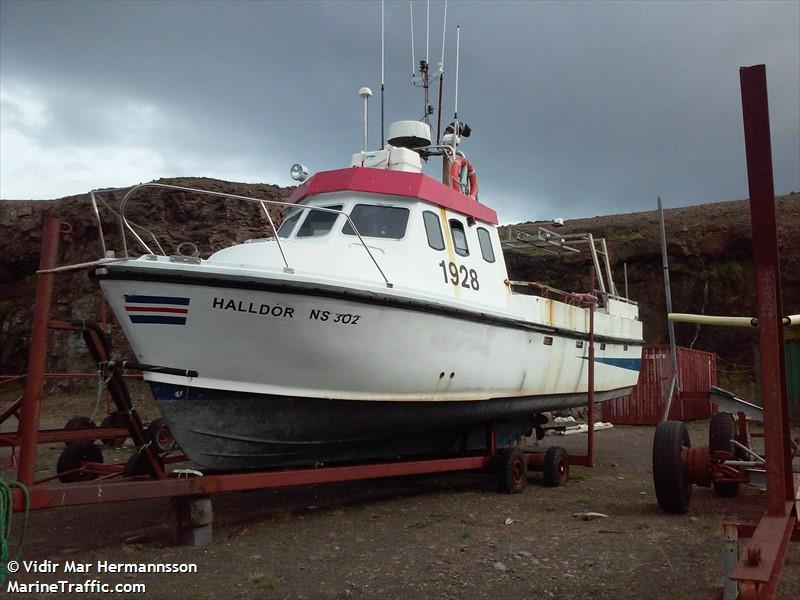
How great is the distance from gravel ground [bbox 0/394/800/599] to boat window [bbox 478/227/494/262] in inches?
105

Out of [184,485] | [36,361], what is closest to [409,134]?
[184,485]

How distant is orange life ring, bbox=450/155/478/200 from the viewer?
823cm

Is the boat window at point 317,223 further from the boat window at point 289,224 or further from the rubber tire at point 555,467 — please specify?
the rubber tire at point 555,467

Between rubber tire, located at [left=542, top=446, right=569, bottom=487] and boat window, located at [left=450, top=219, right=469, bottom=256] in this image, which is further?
rubber tire, located at [left=542, top=446, right=569, bottom=487]

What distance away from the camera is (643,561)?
15.2 feet

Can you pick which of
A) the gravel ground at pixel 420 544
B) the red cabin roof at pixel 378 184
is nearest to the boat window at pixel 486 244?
the red cabin roof at pixel 378 184

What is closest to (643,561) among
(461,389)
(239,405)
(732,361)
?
(461,389)

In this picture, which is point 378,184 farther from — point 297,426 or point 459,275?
point 297,426

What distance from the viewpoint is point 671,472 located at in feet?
19.3

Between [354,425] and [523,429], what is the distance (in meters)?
3.42

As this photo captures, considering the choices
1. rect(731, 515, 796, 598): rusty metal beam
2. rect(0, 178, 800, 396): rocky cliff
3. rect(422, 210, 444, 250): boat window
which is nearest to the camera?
rect(731, 515, 796, 598): rusty metal beam

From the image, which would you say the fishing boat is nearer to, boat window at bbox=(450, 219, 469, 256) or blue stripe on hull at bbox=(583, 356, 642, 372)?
boat window at bbox=(450, 219, 469, 256)

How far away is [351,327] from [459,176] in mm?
3562

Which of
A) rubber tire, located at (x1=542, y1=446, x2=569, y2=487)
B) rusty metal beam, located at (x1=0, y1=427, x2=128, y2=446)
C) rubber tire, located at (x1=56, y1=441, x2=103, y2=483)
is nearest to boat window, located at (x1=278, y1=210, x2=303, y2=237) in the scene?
rusty metal beam, located at (x1=0, y1=427, x2=128, y2=446)
